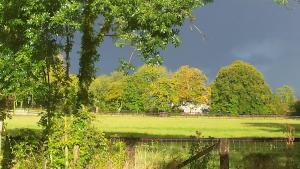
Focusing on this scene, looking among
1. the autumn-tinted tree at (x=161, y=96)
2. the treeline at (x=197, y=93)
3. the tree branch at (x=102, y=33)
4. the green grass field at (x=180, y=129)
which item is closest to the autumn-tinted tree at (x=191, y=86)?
the treeline at (x=197, y=93)

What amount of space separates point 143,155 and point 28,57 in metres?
4.38

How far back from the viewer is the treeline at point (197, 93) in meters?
117

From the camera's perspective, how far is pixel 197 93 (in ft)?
417

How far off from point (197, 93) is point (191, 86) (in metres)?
2.99

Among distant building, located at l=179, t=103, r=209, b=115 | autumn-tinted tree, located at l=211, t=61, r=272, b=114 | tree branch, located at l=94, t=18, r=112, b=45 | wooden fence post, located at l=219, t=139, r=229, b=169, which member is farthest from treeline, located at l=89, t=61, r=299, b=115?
wooden fence post, located at l=219, t=139, r=229, b=169

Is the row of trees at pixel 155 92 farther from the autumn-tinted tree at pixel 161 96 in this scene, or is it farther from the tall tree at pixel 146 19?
the tall tree at pixel 146 19

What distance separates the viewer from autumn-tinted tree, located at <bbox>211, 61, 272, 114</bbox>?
122m

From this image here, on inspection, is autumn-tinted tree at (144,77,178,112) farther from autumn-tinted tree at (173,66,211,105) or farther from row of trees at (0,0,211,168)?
row of trees at (0,0,211,168)

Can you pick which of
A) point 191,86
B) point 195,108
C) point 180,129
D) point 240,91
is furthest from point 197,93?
point 180,129

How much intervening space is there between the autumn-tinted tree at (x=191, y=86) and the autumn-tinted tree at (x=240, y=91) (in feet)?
8.12

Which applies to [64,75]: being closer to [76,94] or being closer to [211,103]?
[76,94]

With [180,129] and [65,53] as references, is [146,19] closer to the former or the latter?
[65,53]

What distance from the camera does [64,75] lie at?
15500mm

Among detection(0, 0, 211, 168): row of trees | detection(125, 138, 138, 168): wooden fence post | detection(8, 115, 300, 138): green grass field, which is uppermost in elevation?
detection(0, 0, 211, 168): row of trees
